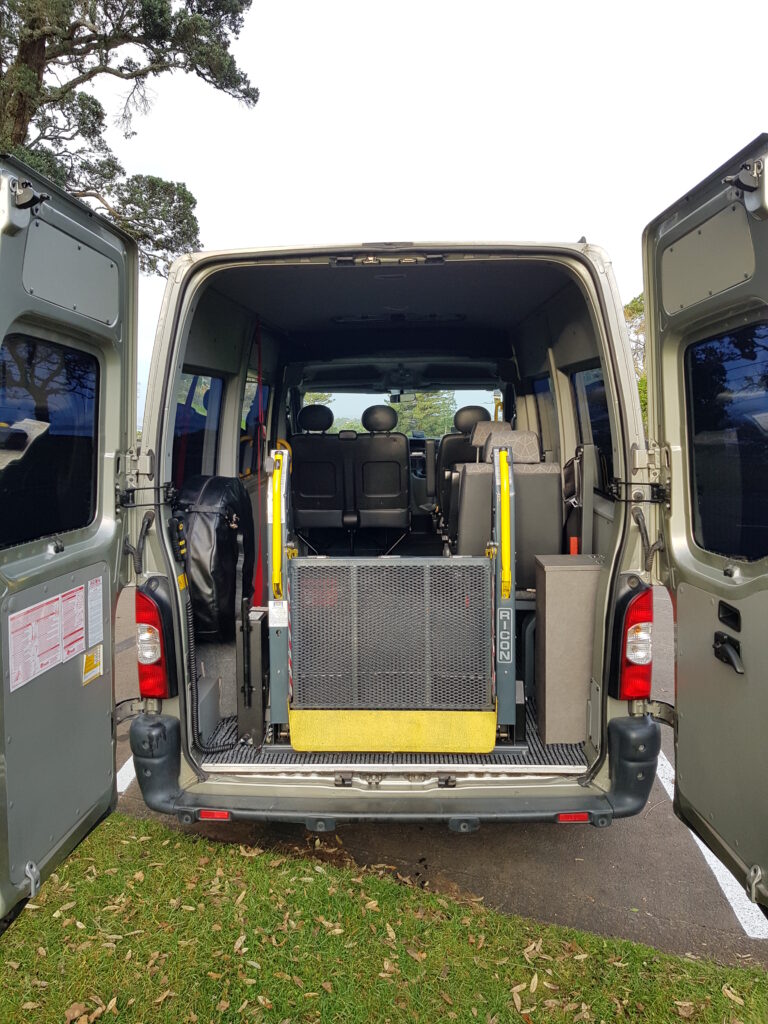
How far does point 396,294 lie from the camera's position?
163 inches

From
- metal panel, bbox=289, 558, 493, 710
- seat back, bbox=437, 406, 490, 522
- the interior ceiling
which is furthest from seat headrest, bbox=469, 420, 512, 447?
metal panel, bbox=289, 558, 493, 710

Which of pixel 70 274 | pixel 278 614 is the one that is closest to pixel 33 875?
pixel 278 614

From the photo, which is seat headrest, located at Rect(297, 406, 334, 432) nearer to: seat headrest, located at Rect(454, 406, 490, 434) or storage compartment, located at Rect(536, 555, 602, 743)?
seat headrest, located at Rect(454, 406, 490, 434)

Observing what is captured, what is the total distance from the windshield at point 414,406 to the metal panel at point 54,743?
10.8ft

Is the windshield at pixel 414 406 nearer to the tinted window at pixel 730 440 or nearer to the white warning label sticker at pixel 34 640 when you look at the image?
the tinted window at pixel 730 440

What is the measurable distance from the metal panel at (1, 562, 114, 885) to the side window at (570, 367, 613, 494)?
99.0 inches

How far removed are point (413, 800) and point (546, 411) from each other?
10.8 ft

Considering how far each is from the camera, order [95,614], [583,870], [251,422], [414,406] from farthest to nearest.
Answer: [414,406] → [251,422] → [583,870] → [95,614]

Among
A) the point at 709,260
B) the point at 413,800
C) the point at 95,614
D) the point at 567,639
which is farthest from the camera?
the point at 567,639

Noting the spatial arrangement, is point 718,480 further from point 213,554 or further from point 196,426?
point 196,426

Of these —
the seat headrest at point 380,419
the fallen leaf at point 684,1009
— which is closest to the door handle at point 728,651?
the fallen leaf at point 684,1009

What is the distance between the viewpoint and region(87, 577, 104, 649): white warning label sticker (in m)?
2.30

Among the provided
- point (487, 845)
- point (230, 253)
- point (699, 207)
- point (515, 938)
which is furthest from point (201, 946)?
point (699, 207)

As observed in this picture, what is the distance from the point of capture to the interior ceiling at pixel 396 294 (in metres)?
3.54
